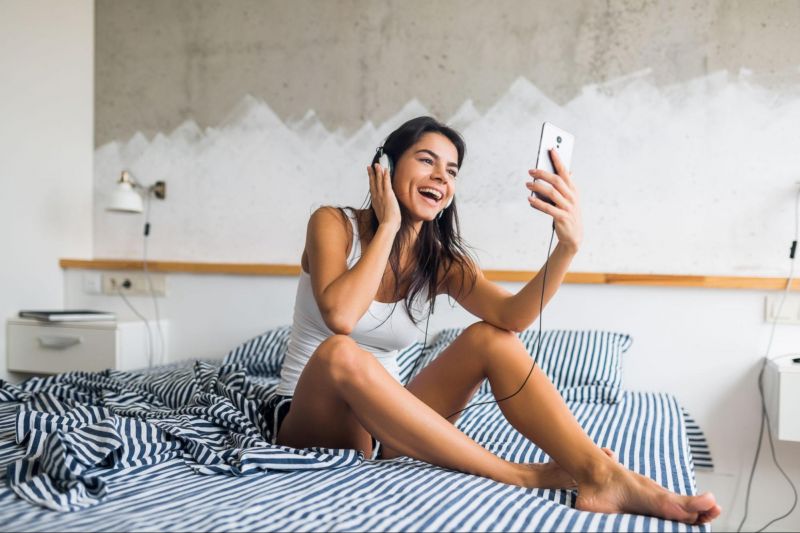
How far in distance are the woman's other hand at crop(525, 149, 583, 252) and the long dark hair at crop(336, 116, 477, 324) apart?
11.8 inches

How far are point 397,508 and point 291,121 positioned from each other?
79.3 inches

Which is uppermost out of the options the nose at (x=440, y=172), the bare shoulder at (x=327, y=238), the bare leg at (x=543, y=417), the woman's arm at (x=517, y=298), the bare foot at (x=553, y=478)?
the nose at (x=440, y=172)

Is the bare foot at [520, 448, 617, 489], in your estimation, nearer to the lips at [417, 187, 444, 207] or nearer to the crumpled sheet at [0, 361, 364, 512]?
the crumpled sheet at [0, 361, 364, 512]

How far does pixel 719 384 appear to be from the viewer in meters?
2.28

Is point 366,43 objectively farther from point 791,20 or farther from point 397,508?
point 397,508

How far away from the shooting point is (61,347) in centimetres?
273

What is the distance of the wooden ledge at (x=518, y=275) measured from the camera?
7.32 ft

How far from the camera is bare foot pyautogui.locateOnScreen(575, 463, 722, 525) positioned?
110cm

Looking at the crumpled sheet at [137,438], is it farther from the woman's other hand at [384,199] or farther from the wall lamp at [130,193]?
the wall lamp at [130,193]

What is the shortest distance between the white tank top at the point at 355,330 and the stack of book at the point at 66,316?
151 cm

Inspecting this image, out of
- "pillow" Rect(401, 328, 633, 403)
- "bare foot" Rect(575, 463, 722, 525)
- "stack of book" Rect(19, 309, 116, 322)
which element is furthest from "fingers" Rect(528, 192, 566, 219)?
"stack of book" Rect(19, 309, 116, 322)

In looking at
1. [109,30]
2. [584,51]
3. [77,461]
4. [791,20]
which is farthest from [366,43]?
[77,461]

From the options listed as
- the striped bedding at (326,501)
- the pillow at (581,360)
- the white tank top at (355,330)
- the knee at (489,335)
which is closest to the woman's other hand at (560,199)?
the knee at (489,335)

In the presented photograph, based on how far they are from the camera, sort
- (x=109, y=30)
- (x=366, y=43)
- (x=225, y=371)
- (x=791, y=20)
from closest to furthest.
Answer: (x=225, y=371) < (x=791, y=20) < (x=366, y=43) < (x=109, y=30)
